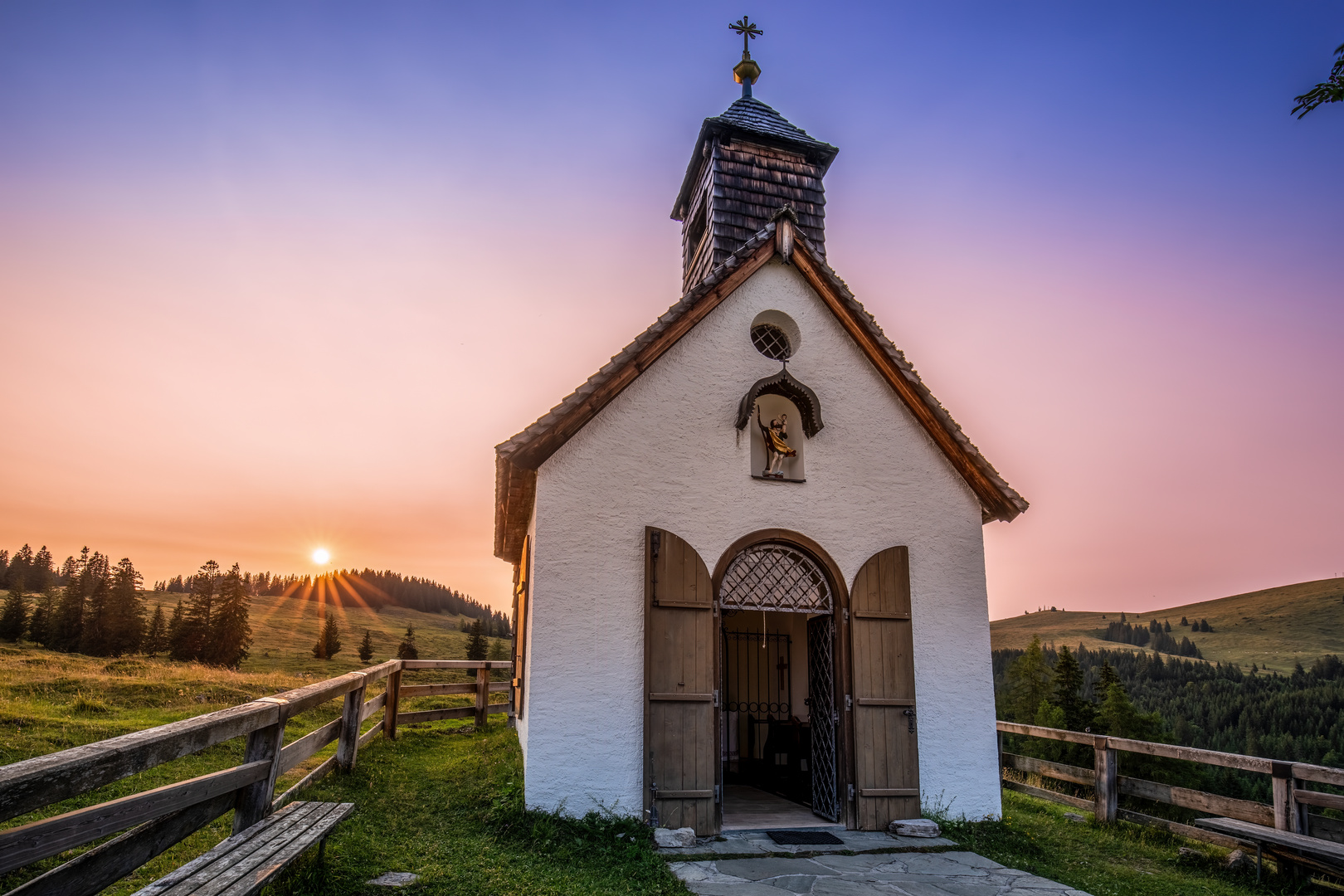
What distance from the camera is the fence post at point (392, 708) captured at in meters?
11.4

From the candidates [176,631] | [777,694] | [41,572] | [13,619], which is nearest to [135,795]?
[777,694]

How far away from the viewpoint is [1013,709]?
4250cm

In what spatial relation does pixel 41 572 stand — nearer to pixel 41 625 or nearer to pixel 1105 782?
pixel 41 625

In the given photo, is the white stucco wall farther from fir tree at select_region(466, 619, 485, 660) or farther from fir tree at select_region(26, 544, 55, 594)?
fir tree at select_region(26, 544, 55, 594)

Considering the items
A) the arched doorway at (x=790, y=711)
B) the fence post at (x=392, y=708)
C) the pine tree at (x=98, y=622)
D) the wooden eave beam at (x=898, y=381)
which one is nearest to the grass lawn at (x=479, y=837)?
the fence post at (x=392, y=708)

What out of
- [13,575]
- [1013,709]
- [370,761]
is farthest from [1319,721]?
[13,575]

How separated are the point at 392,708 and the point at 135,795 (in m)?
9.09

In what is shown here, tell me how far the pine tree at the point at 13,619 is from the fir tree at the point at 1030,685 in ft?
166

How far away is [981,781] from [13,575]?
240 feet

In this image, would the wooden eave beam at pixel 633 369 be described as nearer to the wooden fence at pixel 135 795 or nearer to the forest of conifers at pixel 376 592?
the wooden fence at pixel 135 795

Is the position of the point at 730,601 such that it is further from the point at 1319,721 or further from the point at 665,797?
the point at 1319,721

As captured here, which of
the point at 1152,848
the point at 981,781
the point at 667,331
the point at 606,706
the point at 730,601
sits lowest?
the point at 1152,848

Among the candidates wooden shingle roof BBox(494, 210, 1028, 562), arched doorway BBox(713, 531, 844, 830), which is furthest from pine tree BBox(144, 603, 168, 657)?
wooden shingle roof BBox(494, 210, 1028, 562)

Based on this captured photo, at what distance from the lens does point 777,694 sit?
12.4 metres
